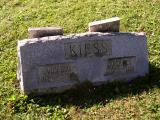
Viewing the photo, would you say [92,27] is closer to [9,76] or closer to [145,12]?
[9,76]

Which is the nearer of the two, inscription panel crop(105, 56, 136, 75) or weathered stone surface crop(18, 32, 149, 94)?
weathered stone surface crop(18, 32, 149, 94)

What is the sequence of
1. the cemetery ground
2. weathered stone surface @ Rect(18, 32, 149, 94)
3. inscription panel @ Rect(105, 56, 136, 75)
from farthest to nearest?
inscription panel @ Rect(105, 56, 136, 75) → weathered stone surface @ Rect(18, 32, 149, 94) → the cemetery ground

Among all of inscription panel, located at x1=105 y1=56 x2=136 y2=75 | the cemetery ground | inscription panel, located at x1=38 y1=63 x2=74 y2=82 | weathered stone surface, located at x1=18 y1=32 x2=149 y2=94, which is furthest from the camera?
inscription panel, located at x1=105 y1=56 x2=136 y2=75

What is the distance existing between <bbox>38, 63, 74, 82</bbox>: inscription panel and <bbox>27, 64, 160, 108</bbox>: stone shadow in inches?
12.0

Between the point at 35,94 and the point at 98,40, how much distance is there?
60.2 inches

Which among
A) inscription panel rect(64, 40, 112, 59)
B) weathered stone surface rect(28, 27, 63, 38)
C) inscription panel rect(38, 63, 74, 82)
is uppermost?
weathered stone surface rect(28, 27, 63, 38)

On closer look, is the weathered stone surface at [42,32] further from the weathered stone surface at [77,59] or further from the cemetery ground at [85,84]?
the cemetery ground at [85,84]

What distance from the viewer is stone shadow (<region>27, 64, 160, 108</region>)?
7.64 metres

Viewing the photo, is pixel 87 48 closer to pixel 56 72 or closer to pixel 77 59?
pixel 77 59

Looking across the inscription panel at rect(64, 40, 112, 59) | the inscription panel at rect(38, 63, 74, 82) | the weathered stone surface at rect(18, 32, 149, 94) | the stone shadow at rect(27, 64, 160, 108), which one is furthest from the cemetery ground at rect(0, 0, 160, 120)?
the inscription panel at rect(64, 40, 112, 59)

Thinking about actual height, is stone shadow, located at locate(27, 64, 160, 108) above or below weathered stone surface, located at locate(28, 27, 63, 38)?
below

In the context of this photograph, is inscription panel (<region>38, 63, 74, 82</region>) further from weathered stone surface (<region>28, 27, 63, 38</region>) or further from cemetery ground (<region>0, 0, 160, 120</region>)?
weathered stone surface (<region>28, 27, 63, 38</region>)

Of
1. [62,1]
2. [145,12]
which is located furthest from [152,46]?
[62,1]

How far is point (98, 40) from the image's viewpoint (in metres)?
7.69
